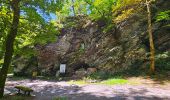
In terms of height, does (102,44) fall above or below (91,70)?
above

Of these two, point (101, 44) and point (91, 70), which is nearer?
point (91, 70)

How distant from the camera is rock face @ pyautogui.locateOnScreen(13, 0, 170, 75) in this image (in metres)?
26.3

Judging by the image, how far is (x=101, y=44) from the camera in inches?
1230

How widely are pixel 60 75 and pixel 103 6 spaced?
10.2m

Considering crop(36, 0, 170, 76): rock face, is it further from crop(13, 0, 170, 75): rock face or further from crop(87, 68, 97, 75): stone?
crop(87, 68, 97, 75): stone

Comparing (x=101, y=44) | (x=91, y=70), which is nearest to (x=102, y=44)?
(x=101, y=44)

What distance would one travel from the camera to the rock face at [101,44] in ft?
86.4

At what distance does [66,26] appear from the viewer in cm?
3728

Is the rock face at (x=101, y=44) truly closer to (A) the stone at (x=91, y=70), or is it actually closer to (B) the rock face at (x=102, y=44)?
(B) the rock face at (x=102, y=44)

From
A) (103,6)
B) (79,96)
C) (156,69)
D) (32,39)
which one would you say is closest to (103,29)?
(103,6)

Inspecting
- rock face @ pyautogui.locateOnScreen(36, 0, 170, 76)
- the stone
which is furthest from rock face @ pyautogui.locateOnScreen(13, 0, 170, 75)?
the stone

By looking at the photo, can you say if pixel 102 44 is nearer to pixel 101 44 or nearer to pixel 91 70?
pixel 101 44

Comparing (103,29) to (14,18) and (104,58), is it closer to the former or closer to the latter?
(104,58)

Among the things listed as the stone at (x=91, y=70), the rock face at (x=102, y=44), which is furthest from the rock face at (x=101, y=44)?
the stone at (x=91, y=70)
